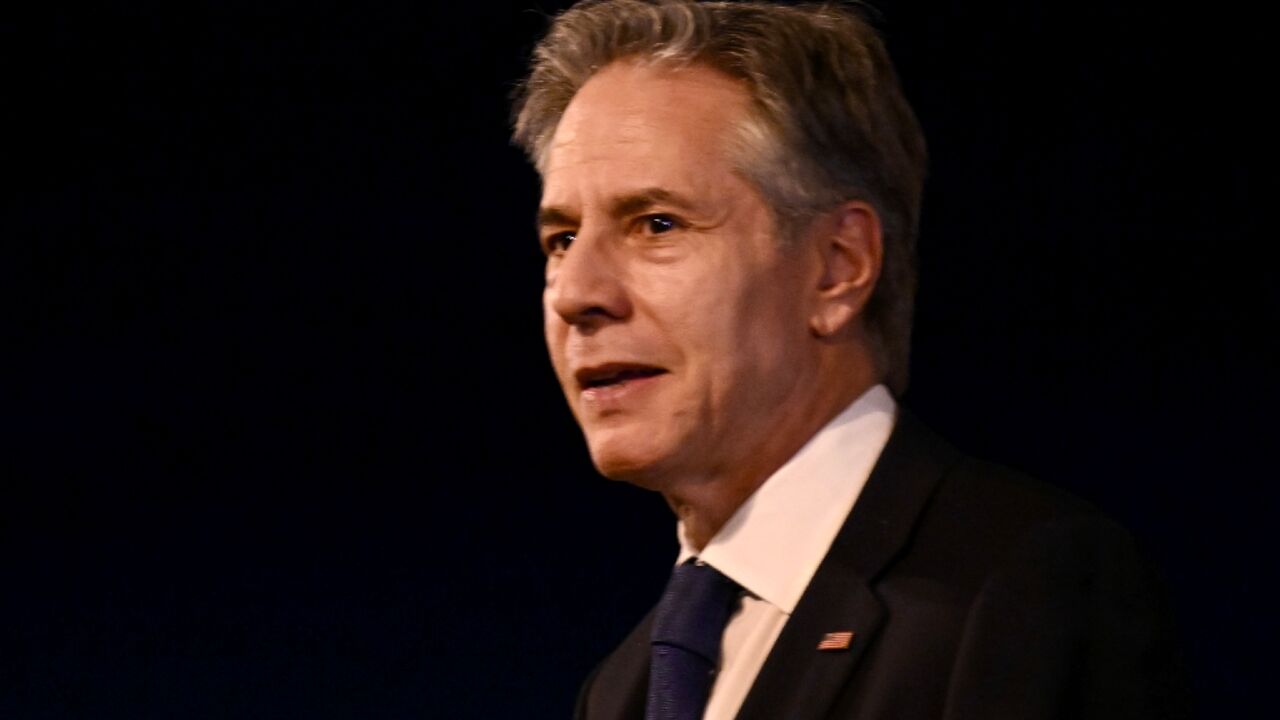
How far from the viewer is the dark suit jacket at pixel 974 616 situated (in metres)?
1.60

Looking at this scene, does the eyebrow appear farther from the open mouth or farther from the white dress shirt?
A: the white dress shirt

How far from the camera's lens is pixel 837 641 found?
171 centimetres

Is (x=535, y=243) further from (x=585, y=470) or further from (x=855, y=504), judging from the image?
(x=855, y=504)

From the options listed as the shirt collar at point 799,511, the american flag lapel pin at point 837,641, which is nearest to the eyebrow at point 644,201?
the shirt collar at point 799,511

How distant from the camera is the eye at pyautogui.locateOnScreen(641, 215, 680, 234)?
1.85 metres

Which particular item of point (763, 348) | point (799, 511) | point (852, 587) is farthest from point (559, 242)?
point (852, 587)

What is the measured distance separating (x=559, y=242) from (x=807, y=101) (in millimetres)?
→ 286

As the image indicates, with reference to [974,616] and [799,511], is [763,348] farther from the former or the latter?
[974,616]

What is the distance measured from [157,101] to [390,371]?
0.59m

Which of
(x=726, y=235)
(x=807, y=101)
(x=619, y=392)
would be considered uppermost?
(x=807, y=101)

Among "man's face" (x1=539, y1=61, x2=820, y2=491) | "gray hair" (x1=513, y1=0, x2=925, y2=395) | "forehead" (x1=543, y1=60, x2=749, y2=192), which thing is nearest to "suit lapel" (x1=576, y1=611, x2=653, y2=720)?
"man's face" (x1=539, y1=61, x2=820, y2=491)

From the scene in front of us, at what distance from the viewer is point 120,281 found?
334cm

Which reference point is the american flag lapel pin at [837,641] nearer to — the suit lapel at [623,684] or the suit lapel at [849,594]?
the suit lapel at [849,594]

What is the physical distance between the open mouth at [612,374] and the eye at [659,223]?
0.13 m
